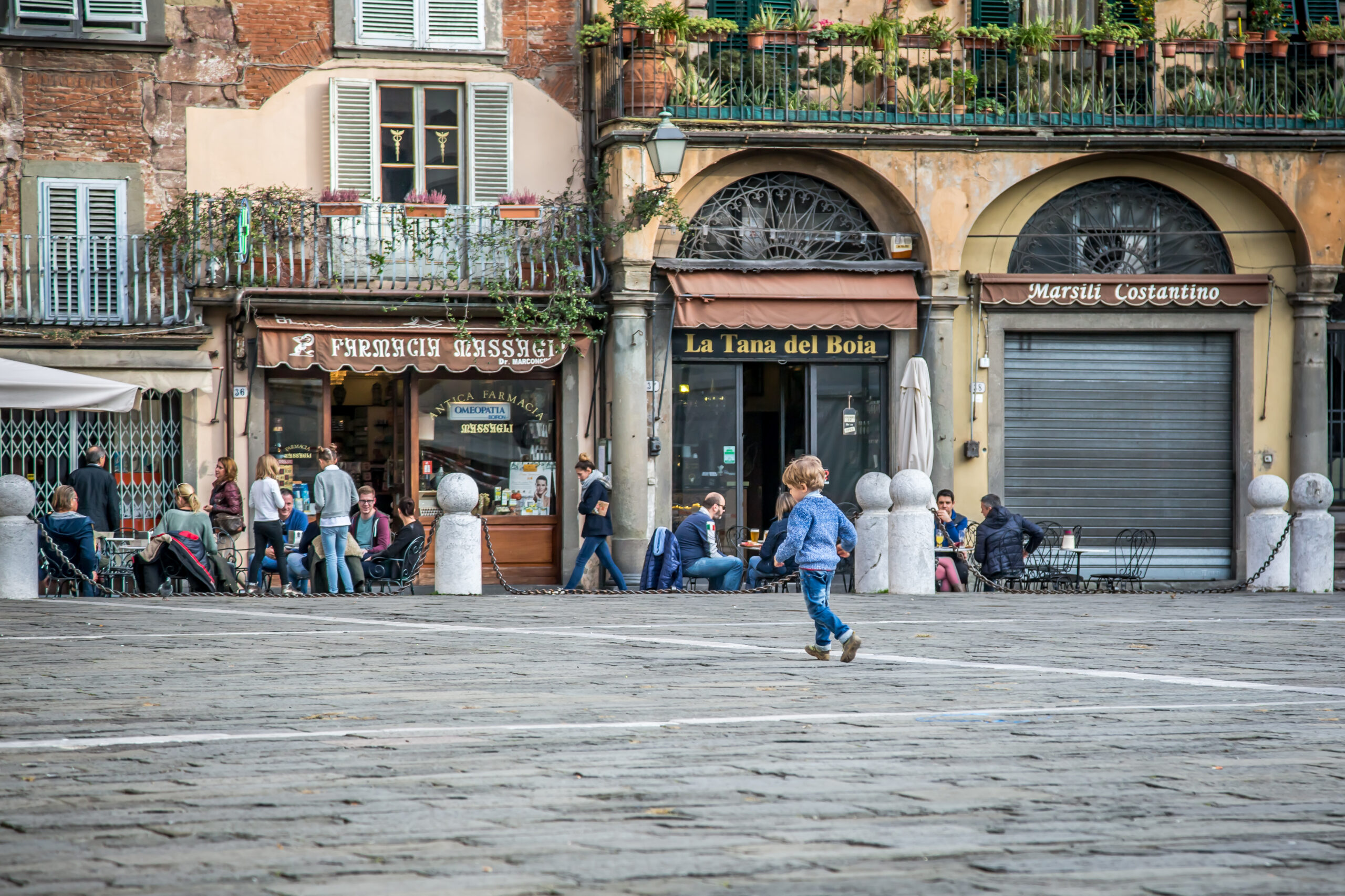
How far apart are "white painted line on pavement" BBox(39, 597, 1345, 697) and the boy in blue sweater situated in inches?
15.9

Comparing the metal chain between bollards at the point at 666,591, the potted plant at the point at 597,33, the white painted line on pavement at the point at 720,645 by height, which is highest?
the potted plant at the point at 597,33

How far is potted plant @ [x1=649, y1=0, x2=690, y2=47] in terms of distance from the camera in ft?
63.2

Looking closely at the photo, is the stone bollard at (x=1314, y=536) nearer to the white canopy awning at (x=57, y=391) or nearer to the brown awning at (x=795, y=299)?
the brown awning at (x=795, y=299)

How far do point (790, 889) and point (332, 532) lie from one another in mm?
12760

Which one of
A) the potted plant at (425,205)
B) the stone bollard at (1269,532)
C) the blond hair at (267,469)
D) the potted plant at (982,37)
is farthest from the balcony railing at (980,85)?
the blond hair at (267,469)

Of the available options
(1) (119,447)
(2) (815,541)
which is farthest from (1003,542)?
(1) (119,447)

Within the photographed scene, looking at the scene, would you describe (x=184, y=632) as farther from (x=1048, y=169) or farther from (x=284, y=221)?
(x=1048, y=169)

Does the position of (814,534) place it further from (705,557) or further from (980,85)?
(980,85)

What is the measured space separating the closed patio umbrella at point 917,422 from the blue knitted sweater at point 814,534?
10016 millimetres

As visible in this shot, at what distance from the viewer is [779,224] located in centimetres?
2025

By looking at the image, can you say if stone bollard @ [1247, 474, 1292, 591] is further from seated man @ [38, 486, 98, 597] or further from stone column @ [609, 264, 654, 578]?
seated man @ [38, 486, 98, 597]

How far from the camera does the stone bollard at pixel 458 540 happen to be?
15.0m

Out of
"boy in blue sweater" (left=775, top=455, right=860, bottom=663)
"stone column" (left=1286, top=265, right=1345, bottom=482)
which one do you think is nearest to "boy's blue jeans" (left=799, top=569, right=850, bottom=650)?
"boy in blue sweater" (left=775, top=455, right=860, bottom=663)

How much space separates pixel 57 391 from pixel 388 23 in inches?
285
